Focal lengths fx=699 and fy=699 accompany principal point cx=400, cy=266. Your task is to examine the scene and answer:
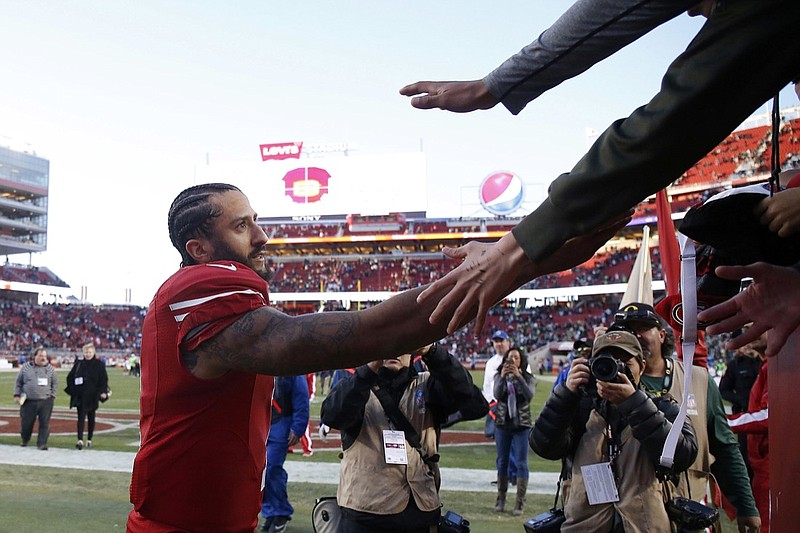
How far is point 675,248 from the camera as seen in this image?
703 centimetres

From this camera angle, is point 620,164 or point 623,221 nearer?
point 620,164

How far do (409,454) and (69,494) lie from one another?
232 inches

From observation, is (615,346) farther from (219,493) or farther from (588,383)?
(219,493)

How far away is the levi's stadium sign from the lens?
57.2 m

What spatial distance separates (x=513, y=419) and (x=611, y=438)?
498 cm

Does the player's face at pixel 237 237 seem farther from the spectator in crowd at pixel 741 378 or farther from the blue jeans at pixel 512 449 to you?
the spectator in crowd at pixel 741 378

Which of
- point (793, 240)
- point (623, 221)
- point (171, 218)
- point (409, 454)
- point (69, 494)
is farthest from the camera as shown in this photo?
point (69, 494)

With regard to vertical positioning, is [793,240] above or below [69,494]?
above

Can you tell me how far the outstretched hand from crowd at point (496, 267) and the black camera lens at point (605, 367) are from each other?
6.84 ft

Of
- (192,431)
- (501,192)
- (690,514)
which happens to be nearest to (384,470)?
(690,514)

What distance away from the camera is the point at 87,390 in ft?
40.3

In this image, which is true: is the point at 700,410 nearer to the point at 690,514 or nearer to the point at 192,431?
the point at 690,514

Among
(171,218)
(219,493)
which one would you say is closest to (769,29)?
(219,493)

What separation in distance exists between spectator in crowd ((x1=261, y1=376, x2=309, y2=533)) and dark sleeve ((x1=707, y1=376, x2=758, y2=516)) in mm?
4368
